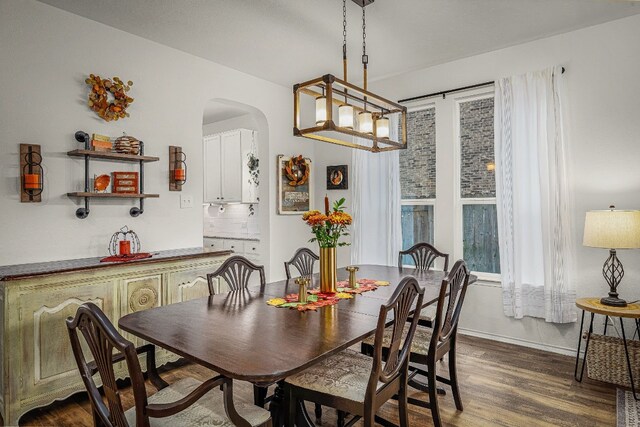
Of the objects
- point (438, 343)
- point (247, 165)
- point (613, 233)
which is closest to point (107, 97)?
point (247, 165)

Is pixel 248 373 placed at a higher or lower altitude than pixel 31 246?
lower

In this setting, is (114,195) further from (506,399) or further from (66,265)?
(506,399)

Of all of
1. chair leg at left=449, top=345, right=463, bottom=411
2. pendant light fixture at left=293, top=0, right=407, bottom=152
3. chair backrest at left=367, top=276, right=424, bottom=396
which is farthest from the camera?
chair leg at left=449, top=345, right=463, bottom=411

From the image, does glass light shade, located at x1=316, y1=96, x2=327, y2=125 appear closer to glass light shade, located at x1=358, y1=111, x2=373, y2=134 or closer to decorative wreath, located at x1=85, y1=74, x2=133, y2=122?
glass light shade, located at x1=358, y1=111, x2=373, y2=134

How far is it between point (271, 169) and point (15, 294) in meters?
2.82

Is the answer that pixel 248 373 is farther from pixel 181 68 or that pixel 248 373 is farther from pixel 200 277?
pixel 181 68

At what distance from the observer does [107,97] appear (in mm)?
3152

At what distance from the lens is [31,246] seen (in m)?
2.76

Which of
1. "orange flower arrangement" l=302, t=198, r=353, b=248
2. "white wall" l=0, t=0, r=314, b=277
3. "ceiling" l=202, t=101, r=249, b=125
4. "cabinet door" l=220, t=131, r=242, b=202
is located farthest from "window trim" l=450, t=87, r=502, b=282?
"cabinet door" l=220, t=131, r=242, b=202

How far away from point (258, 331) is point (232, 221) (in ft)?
14.2

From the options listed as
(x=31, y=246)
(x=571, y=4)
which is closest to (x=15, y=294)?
(x=31, y=246)

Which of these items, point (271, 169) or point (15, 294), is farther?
point (271, 169)

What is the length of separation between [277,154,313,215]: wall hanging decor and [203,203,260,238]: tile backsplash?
2.92 ft

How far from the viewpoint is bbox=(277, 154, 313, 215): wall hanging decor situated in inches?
185
